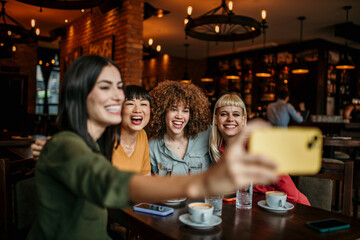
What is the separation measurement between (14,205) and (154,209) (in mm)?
653

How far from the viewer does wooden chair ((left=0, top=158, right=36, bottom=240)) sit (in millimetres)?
1407

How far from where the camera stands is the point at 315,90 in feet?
26.4

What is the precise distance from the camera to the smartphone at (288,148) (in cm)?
69

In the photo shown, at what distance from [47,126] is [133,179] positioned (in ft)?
22.9

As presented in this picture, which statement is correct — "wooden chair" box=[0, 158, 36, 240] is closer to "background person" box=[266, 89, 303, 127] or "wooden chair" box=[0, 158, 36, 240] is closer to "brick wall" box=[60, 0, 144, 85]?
"brick wall" box=[60, 0, 144, 85]

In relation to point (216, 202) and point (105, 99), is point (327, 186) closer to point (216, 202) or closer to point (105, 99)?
point (216, 202)

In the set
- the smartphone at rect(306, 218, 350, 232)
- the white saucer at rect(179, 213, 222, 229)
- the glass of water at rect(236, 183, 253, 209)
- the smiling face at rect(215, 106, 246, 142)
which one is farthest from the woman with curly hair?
the smartphone at rect(306, 218, 350, 232)

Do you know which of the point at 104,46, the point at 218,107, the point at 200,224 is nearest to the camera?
the point at 200,224

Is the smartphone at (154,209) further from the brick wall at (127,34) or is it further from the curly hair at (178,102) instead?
the brick wall at (127,34)

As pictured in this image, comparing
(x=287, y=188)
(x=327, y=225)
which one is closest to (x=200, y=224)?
(x=327, y=225)

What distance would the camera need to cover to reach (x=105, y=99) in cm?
106

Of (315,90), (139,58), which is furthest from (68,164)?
(315,90)

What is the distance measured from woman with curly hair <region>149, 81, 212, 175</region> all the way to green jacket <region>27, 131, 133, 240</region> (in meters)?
1.14

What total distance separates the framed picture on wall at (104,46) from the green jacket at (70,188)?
15.0ft
